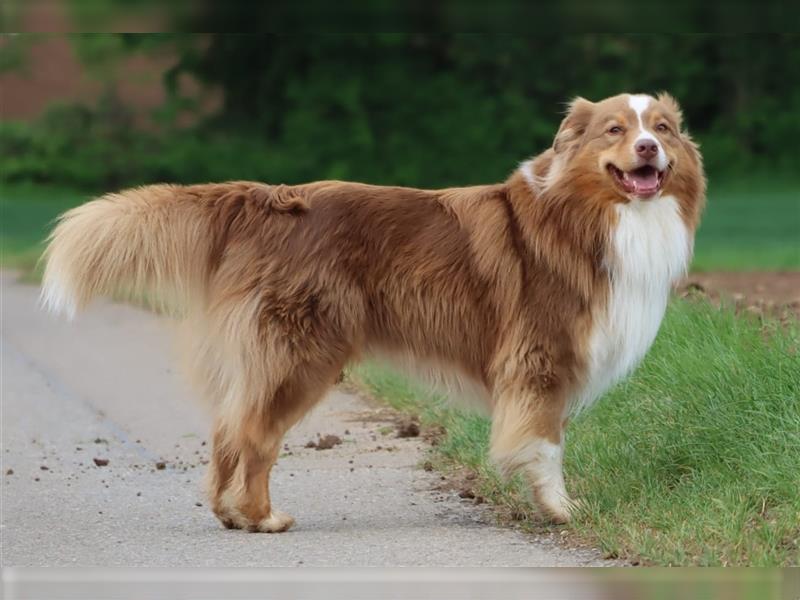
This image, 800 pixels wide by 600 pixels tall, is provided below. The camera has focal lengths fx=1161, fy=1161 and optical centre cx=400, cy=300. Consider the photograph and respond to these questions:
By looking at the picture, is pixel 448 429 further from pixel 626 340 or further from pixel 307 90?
pixel 307 90

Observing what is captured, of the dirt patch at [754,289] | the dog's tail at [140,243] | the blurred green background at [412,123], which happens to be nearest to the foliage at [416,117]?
the blurred green background at [412,123]

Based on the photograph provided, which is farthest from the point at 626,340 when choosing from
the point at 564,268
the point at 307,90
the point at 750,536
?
the point at 307,90

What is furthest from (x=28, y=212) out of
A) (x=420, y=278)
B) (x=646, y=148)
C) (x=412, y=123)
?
(x=646, y=148)

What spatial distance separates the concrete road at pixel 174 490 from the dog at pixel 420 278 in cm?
32

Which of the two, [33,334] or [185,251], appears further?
[33,334]

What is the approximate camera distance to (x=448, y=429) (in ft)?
20.6

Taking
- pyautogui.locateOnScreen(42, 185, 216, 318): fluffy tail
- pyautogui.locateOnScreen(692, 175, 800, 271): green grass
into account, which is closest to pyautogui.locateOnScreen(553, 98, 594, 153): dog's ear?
pyautogui.locateOnScreen(42, 185, 216, 318): fluffy tail

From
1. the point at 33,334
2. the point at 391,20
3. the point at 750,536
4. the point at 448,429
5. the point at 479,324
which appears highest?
the point at 391,20

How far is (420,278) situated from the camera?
488 cm

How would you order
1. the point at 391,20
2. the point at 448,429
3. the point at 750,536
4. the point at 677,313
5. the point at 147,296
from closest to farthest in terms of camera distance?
1. the point at 391,20
2. the point at 750,536
3. the point at 147,296
4. the point at 448,429
5. the point at 677,313

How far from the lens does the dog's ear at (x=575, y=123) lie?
4.89 metres

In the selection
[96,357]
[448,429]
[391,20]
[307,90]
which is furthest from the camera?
[307,90]

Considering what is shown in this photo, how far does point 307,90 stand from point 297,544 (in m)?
15.1

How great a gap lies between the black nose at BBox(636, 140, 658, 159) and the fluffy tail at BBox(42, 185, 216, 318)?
172cm
